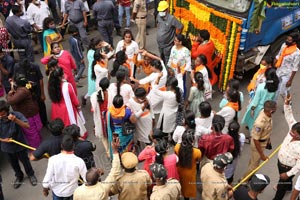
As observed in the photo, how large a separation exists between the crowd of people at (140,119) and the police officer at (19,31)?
0.02 meters

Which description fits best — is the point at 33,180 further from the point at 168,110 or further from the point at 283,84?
the point at 283,84

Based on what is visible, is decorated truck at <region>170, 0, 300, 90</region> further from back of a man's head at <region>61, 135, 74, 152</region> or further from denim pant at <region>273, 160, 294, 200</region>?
back of a man's head at <region>61, 135, 74, 152</region>

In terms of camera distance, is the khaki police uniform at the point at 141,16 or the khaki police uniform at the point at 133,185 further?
the khaki police uniform at the point at 141,16

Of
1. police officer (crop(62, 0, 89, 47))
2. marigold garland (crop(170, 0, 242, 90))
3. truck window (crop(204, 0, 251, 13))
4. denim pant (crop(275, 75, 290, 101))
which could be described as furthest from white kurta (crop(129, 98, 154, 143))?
police officer (crop(62, 0, 89, 47))

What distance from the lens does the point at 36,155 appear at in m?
4.82

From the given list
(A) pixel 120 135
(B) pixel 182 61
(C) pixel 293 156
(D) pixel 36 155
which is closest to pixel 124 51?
(B) pixel 182 61

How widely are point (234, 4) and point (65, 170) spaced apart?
15.0 ft

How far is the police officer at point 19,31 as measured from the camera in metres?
7.65

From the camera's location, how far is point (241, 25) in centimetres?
691

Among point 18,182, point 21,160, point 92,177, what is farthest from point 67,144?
point 18,182

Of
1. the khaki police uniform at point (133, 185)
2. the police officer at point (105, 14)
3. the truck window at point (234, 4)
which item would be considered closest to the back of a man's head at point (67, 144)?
the khaki police uniform at point (133, 185)

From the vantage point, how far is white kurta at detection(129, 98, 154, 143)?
5555 millimetres

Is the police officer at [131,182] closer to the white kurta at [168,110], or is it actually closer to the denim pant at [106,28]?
the white kurta at [168,110]

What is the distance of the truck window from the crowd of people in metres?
0.78
